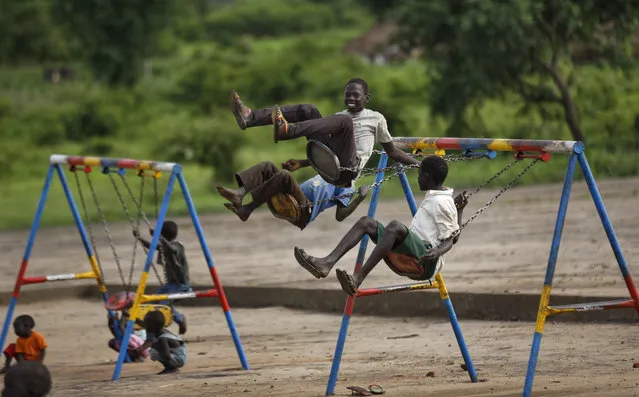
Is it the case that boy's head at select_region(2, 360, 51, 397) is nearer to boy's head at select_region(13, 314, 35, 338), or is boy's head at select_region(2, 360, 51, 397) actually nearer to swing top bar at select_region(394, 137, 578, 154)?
swing top bar at select_region(394, 137, 578, 154)

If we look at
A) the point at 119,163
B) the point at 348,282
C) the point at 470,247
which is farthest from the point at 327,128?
the point at 470,247

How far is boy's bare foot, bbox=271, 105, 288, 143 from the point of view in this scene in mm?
8672

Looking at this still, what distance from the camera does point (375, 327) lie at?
1458cm

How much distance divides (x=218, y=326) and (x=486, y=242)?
493cm

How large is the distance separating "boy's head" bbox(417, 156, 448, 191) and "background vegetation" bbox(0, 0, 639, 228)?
18302mm

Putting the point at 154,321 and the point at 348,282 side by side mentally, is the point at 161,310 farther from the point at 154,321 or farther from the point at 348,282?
the point at 348,282

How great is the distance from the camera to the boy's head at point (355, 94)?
9125 mm

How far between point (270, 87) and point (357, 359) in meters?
43.2

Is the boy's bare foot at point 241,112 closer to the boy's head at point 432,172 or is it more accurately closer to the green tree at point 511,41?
the boy's head at point 432,172

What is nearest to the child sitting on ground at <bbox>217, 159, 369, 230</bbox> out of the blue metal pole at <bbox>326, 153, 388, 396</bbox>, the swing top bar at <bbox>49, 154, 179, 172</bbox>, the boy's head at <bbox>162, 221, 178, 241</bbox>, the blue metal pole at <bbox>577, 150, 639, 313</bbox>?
the blue metal pole at <bbox>326, 153, 388, 396</bbox>

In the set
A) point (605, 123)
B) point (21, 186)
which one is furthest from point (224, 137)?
point (605, 123)

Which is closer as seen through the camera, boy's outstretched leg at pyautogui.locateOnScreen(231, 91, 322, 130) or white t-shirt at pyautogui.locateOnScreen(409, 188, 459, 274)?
boy's outstretched leg at pyautogui.locateOnScreen(231, 91, 322, 130)

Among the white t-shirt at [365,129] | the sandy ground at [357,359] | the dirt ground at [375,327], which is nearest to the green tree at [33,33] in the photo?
the dirt ground at [375,327]

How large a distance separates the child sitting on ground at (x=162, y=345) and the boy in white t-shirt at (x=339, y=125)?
311 centimetres
